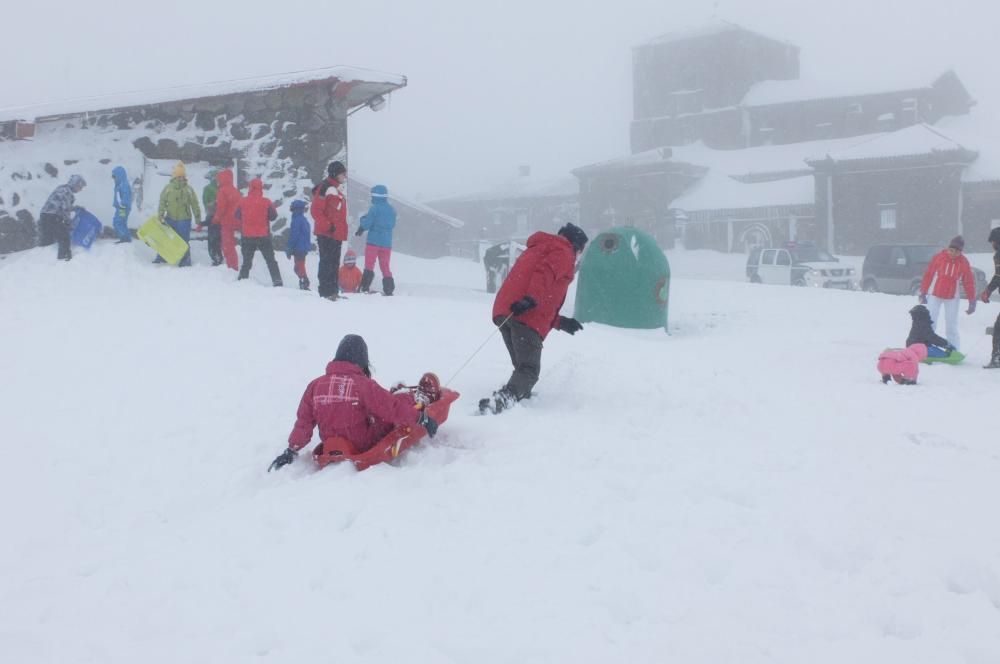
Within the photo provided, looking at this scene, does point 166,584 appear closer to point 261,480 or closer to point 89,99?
point 261,480

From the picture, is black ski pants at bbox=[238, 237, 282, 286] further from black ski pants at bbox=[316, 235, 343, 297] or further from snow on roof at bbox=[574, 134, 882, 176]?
snow on roof at bbox=[574, 134, 882, 176]

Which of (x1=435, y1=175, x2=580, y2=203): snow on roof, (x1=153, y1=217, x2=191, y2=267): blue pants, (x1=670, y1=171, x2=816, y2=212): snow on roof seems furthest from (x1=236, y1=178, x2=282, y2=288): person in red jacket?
(x1=435, y1=175, x2=580, y2=203): snow on roof

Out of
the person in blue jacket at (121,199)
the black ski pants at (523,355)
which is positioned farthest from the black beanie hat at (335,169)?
the black ski pants at (523,355)

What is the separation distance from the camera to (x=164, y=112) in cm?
1441

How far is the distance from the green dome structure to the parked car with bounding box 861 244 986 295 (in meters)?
12.6

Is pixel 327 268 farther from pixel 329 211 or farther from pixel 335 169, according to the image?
pixel 335 169

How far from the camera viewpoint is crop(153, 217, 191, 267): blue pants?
13141 mm

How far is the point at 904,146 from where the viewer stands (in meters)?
36.4

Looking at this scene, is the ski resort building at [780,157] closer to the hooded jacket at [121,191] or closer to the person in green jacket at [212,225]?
the person in green jacket at [212,225]

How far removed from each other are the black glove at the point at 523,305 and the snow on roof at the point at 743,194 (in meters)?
35.7

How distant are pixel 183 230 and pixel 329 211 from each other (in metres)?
3.43

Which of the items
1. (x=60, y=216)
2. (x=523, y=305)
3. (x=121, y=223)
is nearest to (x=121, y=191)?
(x=121, y=223)

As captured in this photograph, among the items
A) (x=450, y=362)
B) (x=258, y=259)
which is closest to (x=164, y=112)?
(x=258, y=259)

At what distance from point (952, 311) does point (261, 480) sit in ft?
30.1
